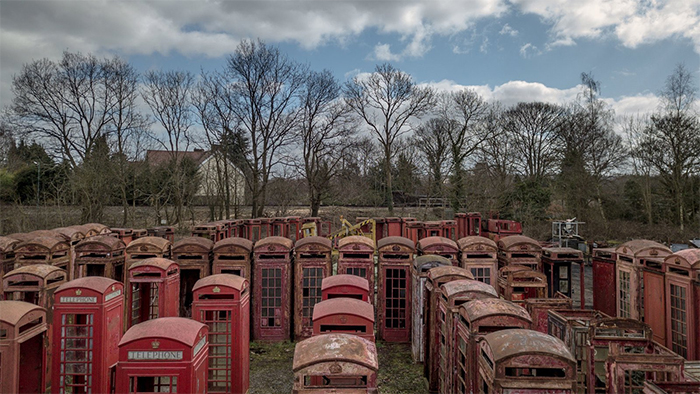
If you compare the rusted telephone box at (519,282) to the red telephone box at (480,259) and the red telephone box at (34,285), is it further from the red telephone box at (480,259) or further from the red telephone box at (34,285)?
the red telephone box at (34,285)

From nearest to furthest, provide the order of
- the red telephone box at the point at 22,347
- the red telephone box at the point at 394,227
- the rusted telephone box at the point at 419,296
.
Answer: the red telephone box at the point at 22,347 < the rusted telephone box at the point at 419,296 < the red telephone box at the point at 394,227

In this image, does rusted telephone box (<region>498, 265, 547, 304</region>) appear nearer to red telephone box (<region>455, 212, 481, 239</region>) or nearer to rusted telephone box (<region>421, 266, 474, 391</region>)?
rusted telephone box (<region>421, 266, 474, 391</region>)

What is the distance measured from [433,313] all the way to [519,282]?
3843 mm

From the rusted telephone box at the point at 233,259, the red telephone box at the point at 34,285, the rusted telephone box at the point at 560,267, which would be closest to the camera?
the red telephone box at the point at 34,285

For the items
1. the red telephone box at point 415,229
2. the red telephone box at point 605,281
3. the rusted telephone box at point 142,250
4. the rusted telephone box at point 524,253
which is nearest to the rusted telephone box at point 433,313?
the rusted telephone box at point 524,253

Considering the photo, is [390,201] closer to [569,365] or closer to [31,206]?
[31,206]

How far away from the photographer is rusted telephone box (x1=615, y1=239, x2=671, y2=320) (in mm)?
9484

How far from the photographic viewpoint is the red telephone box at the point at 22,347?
18.1 feet

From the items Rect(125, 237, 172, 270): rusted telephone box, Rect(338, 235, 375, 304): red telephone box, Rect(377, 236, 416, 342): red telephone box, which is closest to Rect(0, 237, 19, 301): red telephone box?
Rect(125, 237, 172, 270): rusted telephone box

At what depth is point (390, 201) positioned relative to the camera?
32.4 metres

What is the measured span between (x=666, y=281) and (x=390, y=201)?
24.1 metres

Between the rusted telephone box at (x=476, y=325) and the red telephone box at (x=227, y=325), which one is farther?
the red telephone box at (x=227, y=325)

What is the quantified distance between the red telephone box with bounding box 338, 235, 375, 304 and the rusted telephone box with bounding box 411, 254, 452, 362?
4.17 ft

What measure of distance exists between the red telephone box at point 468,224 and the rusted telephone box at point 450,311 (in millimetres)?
17638
